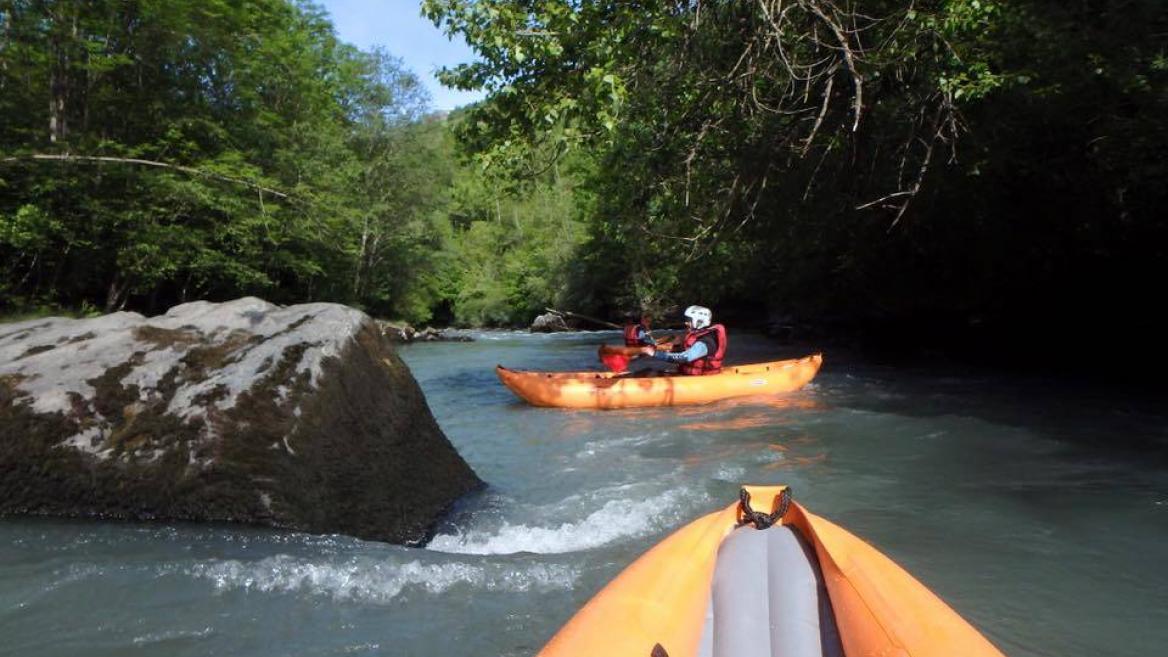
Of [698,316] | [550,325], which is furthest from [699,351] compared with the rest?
[550,325]

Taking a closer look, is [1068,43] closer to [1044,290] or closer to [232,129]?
[1044,290]

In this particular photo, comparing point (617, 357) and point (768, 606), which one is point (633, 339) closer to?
point (617, 357)

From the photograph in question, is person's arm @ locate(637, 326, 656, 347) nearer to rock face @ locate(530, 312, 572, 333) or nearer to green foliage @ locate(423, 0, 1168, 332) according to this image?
green foliage @ locate(423, 0, 1168, 332)

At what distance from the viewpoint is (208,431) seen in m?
3.75

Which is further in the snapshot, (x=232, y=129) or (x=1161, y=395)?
(x=232, y=129)

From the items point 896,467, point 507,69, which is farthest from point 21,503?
point 896,467

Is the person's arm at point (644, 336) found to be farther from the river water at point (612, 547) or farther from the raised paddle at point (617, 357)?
the river water at point (612, 547)

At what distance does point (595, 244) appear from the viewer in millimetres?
29297

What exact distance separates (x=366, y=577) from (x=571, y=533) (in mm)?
1351

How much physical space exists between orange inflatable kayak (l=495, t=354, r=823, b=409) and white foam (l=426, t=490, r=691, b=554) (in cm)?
456

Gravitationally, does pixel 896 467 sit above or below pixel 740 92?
below

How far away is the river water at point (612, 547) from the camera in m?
2.90

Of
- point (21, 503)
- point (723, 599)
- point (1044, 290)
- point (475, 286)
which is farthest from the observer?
point (475, 286)

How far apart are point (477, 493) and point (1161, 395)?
806 centimetres
